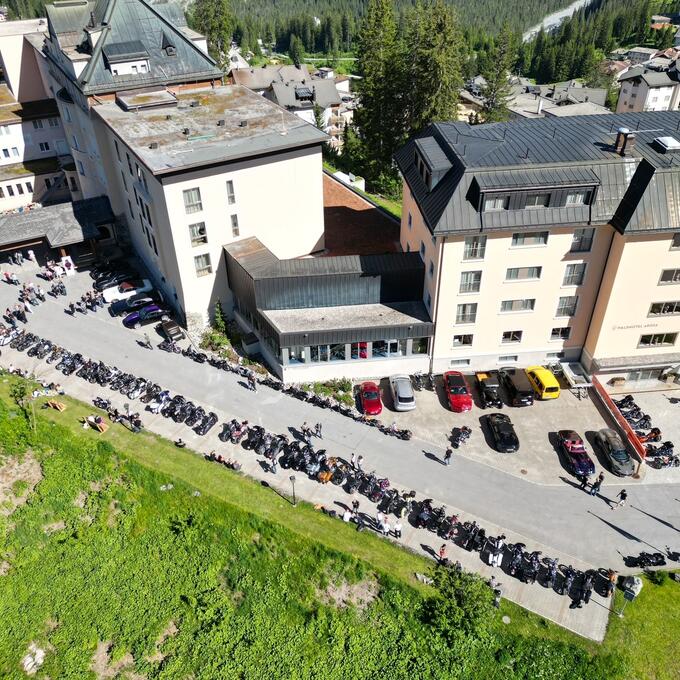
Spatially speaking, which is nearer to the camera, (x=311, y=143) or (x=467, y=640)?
(x=467, y=640)

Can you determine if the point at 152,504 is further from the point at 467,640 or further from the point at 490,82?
the point at 490,82

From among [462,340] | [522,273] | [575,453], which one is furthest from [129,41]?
[575,453]

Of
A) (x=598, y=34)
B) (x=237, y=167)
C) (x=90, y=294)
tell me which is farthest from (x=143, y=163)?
(x=598, y=34)

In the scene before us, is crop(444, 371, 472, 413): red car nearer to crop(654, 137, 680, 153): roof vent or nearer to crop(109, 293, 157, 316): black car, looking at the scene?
crop(654, 137, 680, 153): roof vent

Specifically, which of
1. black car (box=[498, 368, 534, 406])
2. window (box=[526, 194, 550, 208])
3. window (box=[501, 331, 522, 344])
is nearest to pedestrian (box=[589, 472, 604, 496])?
black car (box=[498, 368, 534, 406])

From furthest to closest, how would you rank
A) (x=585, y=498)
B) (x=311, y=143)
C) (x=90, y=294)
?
(x=90, y=294), (x=311, y=143), (x=585, y=498)
